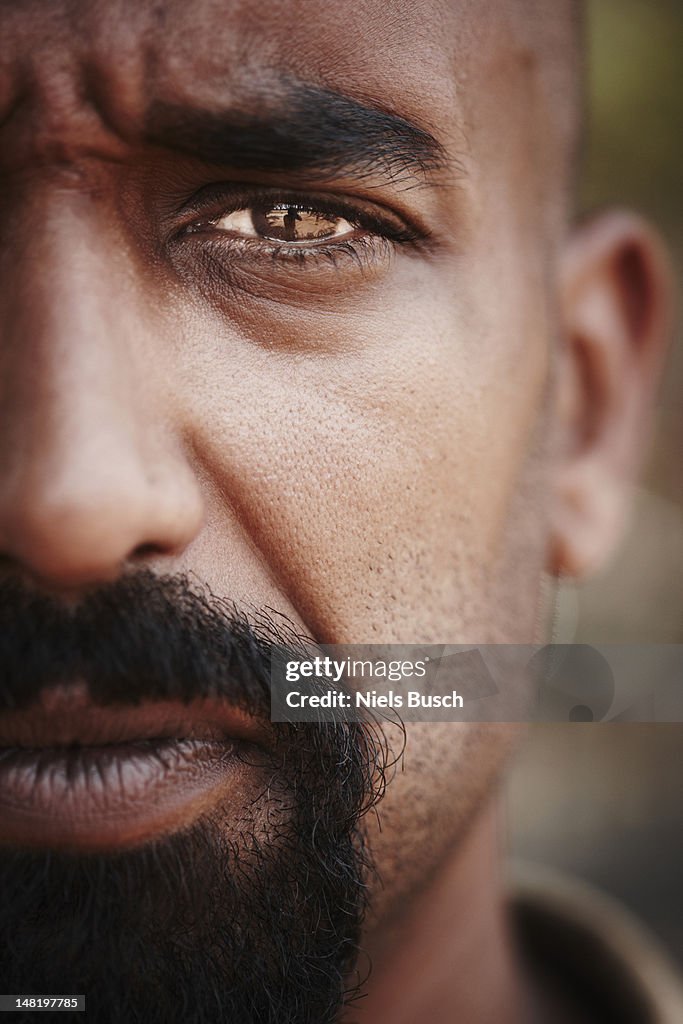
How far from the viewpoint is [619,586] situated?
2498 millimetres

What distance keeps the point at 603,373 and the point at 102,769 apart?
0.81 metres

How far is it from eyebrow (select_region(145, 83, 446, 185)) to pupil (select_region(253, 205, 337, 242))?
0.06 metres

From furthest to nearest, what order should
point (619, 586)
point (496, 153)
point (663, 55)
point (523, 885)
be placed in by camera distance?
1. point (619, 586)
2. point (663, 55)
3. point (523, 885)
4. point (496, 153)

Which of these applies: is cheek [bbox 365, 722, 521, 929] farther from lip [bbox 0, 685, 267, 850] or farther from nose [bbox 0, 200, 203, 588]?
nose [bbox 0, 200, 203, 588]

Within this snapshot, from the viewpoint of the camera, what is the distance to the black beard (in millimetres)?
663

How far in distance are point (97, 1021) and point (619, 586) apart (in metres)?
2.04

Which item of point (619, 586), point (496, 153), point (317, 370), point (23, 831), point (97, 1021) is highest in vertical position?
point (619, 586)

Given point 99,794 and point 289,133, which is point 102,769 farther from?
point 289,133

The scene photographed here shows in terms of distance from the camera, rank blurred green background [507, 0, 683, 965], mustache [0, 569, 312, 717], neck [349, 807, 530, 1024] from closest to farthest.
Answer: mustache [0, 569, 312, 717] → neck [349, 807, 530, 1024] → blurred green background [507, 0, 683, 965]

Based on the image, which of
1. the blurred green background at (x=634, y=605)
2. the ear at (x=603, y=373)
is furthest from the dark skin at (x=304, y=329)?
the blurred green background at (x=634, y=605)

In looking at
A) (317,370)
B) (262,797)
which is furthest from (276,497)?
(262,797)

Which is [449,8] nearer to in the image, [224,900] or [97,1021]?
[224,900]

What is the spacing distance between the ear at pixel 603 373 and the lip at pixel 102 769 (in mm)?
572

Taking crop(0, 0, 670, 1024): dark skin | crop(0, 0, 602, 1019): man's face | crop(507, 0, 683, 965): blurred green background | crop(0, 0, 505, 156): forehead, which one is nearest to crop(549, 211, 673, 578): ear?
crop(0, 0, 670, 1024): dark skin
